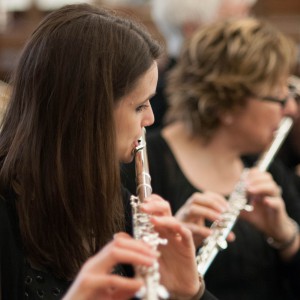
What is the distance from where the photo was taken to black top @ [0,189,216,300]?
3.60 feet

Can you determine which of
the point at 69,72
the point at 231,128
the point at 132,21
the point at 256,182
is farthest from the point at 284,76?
the point at 69,72

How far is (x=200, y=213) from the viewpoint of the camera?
5.16 feet

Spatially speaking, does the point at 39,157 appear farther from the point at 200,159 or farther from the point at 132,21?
the point at 200,159

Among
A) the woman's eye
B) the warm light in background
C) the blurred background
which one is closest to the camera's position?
the woman's eye

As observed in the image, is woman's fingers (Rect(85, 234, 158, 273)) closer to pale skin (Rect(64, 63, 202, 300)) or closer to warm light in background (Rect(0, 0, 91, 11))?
pale skin (Rect(64, 63, 202, 300))

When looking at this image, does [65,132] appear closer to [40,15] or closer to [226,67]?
[226,67]

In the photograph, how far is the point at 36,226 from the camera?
113cm

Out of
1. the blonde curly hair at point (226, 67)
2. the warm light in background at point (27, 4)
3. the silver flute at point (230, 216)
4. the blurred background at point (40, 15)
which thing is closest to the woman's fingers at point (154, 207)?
the silver flute at point (230, 216)

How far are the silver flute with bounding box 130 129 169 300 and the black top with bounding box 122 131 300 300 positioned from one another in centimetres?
61

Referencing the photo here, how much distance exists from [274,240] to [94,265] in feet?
3.62

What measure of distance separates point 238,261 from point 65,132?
85cm

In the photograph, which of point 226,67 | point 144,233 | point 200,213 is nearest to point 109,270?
point 144,233

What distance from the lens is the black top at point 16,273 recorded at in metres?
1.10

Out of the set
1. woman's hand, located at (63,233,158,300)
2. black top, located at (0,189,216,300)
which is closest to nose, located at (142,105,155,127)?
black top, located at (0,189,216,300)
